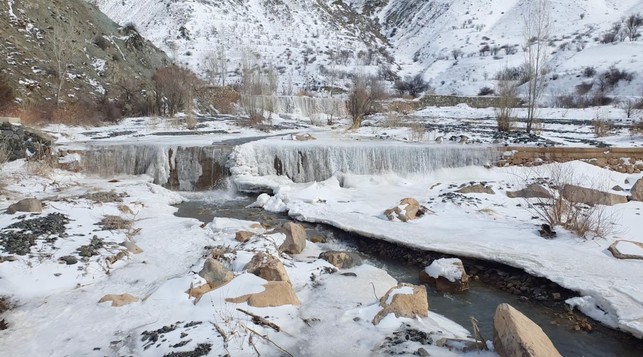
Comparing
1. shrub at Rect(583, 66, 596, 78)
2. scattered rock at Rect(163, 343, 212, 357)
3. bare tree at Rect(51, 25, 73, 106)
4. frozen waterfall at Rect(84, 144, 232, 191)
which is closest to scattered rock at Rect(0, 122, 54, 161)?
frozen waterfall at Rect(84, 144, 232, 191)

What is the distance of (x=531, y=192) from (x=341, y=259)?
531 centimetres

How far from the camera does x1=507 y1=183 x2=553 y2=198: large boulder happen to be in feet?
29.5

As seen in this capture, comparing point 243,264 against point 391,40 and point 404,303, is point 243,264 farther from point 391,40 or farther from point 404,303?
point 391,40

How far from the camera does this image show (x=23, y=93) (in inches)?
727

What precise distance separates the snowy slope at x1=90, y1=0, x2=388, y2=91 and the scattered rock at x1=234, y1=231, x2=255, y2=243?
4314 cm

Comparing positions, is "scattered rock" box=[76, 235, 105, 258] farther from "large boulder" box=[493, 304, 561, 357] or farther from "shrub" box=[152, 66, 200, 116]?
"shrub" box=[152, 66, 200, 116]

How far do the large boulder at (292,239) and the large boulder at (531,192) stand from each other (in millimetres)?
5147

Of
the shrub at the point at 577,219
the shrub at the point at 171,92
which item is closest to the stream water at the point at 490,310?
the shrub at the point at 577,219

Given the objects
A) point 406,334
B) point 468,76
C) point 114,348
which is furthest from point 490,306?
point 468,76

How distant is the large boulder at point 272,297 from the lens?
4449mm

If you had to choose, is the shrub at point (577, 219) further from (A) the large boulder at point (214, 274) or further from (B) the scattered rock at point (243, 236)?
(A) the large boulder at point (214, 274)

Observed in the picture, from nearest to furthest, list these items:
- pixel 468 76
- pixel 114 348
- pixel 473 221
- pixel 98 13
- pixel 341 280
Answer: pixel 114 348
pixel 341 280
pixel 473 221
pixel 98 13
pixel 468 76

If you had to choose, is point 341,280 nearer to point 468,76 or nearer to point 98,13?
point 98,13

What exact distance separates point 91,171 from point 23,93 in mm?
9438
